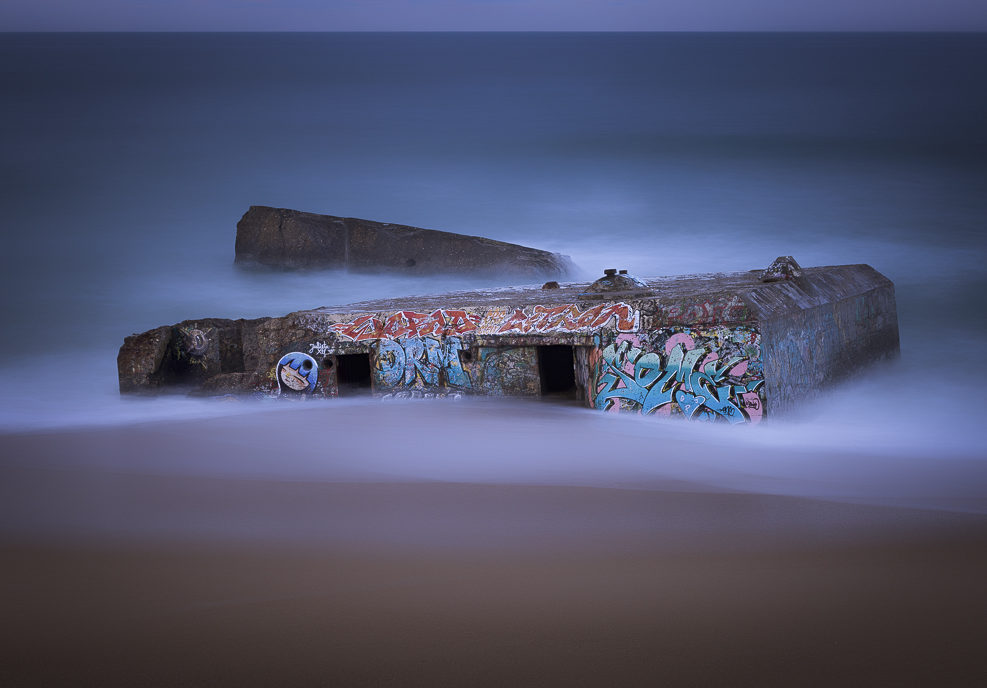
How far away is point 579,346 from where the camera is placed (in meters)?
10.3

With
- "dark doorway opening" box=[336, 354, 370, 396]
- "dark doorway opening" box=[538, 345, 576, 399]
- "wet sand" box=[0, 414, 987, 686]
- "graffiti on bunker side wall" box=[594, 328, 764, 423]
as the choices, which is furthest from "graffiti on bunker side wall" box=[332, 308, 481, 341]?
"wet sand" box=[0, 414, 987, 686]

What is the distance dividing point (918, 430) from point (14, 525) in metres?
7.60

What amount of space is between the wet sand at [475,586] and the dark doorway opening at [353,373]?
10.8ft

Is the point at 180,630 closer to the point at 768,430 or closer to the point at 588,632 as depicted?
the point at 588,632

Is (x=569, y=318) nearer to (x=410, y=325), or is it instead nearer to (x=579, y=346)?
(x=579, y=346)

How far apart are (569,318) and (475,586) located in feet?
15.5

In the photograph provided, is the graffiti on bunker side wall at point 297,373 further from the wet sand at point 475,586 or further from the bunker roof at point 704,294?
the wet sand at point 475,586

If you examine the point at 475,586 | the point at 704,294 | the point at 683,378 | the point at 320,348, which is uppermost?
the point at 704,294

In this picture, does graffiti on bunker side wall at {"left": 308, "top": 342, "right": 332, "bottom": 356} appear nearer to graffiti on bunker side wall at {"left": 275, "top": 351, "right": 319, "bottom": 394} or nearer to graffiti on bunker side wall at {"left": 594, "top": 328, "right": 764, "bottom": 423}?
graffiti on bunker side wall at {"left": 275, "top": 351, "right": 319, "bottom": 394}

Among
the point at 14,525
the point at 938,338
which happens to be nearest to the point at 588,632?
the point at 14,525

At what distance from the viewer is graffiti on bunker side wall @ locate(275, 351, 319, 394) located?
1115 centimetres

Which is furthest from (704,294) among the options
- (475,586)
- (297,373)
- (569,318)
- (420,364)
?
(475,586)

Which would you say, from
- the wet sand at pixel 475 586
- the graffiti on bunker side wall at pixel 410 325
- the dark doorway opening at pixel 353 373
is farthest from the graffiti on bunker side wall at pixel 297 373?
the wet sand at pixel 475 586

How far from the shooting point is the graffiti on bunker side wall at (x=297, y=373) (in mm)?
11148
